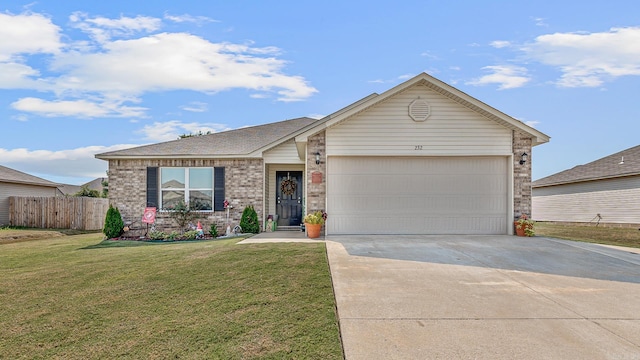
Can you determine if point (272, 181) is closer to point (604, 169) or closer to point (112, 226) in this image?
point (112, 226)

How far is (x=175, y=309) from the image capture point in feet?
14.9

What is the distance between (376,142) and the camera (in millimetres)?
10664

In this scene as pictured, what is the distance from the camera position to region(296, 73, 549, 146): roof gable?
1033cm

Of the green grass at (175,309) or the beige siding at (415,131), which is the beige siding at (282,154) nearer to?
the beige siding at (415,131)

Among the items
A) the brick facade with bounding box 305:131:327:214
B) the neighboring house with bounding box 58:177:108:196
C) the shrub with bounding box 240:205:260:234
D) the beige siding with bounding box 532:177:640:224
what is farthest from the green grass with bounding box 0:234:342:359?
the neighboring house with bounding box 58:177:108:196

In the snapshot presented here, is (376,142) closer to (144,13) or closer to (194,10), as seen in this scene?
(194,10)

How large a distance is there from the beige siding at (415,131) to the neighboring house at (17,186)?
19.4 meters

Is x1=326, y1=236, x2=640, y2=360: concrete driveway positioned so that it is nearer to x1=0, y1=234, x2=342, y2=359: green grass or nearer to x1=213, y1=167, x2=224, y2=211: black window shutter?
x1=0, y1=234, x2=342, y2=359: green grass

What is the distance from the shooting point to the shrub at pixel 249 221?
524 inches

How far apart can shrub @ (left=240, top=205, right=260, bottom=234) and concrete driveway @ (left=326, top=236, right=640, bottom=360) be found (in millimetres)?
5733

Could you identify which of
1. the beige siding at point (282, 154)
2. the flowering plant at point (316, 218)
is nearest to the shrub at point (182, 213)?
the beige siding at point (282, 154)

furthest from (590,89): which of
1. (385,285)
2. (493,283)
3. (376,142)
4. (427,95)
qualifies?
(385,285)

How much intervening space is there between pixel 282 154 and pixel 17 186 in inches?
694

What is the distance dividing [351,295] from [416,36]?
26.8 ft
